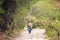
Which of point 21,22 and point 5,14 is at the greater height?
point 5,14

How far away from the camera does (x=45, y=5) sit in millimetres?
27688

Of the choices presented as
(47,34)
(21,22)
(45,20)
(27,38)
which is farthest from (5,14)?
(45,20)

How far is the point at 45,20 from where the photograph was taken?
24.4m

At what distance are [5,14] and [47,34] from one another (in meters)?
3.32

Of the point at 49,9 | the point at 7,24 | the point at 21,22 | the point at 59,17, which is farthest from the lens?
the point at 49,9

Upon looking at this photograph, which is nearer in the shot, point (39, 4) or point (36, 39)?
point (36, 39)

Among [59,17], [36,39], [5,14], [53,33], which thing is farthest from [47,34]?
[59,17]

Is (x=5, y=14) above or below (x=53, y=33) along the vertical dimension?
above

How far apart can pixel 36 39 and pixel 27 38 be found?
62 cm

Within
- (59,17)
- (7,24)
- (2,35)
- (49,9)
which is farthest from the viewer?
(49,9)

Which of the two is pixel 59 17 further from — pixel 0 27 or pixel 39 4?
pixel 0 27

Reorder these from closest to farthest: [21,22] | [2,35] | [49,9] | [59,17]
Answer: [2,35], [21,22], [59,17], [49,9]

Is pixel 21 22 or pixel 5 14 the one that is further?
pixel 21 22

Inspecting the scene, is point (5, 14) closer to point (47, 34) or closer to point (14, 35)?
point (14, 35)
